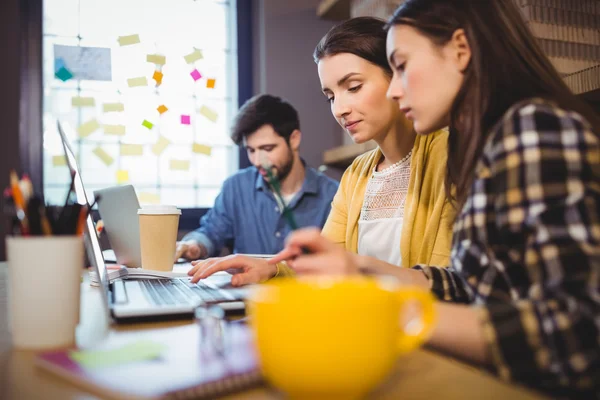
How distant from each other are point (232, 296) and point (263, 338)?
18.2 inches

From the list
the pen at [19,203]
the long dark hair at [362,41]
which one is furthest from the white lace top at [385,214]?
the pen at [19,203]

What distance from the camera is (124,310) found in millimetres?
708

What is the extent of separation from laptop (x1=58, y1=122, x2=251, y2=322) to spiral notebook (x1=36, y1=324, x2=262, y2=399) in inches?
7.4

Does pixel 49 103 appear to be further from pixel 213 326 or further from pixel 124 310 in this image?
pixel 213 326

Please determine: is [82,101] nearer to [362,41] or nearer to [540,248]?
[362,41]

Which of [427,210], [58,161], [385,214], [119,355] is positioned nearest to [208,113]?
[58,161]

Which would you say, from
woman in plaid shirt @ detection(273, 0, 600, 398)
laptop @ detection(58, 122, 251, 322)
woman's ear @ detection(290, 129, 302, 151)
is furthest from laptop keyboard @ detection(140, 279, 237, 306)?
woman's ear @ detection(290, 129, 302, 151)

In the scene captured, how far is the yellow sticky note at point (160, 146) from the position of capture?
9.61 ft

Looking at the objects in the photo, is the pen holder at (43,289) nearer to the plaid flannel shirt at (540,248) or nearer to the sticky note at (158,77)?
the plaid flannel shirt at (540,248)

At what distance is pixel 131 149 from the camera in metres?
2.88

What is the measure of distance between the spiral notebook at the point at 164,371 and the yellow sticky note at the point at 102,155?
2.50 m

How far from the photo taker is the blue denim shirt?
97.3 inches

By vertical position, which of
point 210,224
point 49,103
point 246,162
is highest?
point 49,103

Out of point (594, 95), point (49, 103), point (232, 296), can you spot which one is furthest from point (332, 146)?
point (232, 296)
